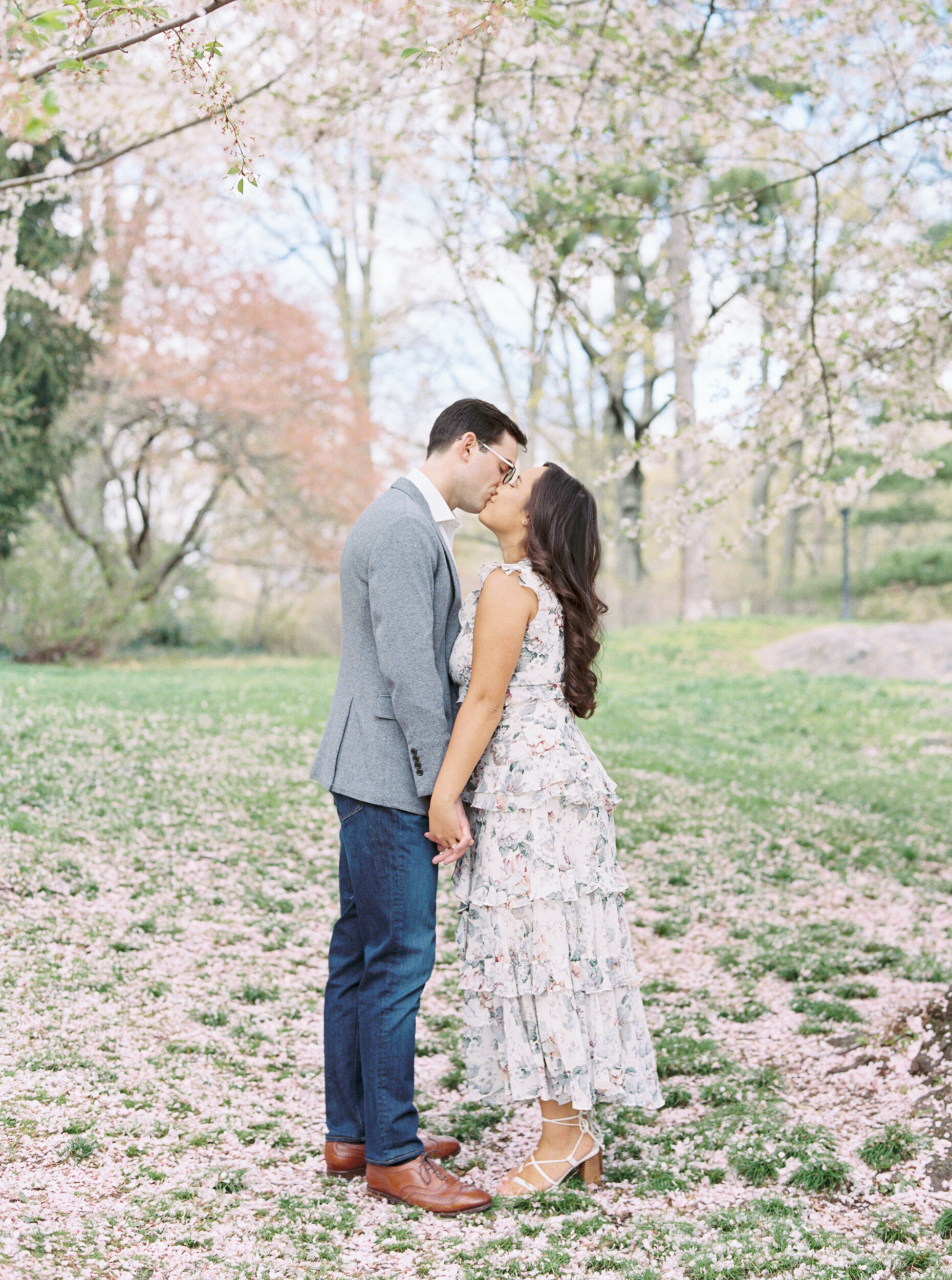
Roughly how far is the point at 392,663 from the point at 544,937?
34.0 inches

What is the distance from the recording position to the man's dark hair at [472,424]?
299cm

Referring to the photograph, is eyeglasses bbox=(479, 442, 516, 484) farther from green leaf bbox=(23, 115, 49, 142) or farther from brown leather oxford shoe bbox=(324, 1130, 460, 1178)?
brown leather oxford shoe bbox=(324, 1130, 460, 1178)

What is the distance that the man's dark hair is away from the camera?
118 inches

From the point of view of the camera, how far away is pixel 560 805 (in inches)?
116

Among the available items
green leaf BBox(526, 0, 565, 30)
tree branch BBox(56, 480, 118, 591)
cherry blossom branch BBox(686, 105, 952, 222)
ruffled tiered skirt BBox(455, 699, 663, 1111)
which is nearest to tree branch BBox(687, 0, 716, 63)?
cherry blossom branch BBox(686, 105, 952, 222)

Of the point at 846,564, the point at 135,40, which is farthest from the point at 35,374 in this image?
the point at 846,564

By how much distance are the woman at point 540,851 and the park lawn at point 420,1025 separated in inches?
12.7

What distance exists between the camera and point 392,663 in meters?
2.77

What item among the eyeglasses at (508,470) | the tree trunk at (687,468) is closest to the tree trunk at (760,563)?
the tree trunk at (687,468)

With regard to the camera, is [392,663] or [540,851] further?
[540,851]

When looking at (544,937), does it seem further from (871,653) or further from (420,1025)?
(871,653)

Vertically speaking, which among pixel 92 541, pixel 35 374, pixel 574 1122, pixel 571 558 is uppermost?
pixel 35 374

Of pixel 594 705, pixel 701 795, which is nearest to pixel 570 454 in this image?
pixel 701 795

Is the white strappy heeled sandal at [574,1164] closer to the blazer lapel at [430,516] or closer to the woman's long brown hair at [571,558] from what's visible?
the woman's long brown hair at [571,558]
